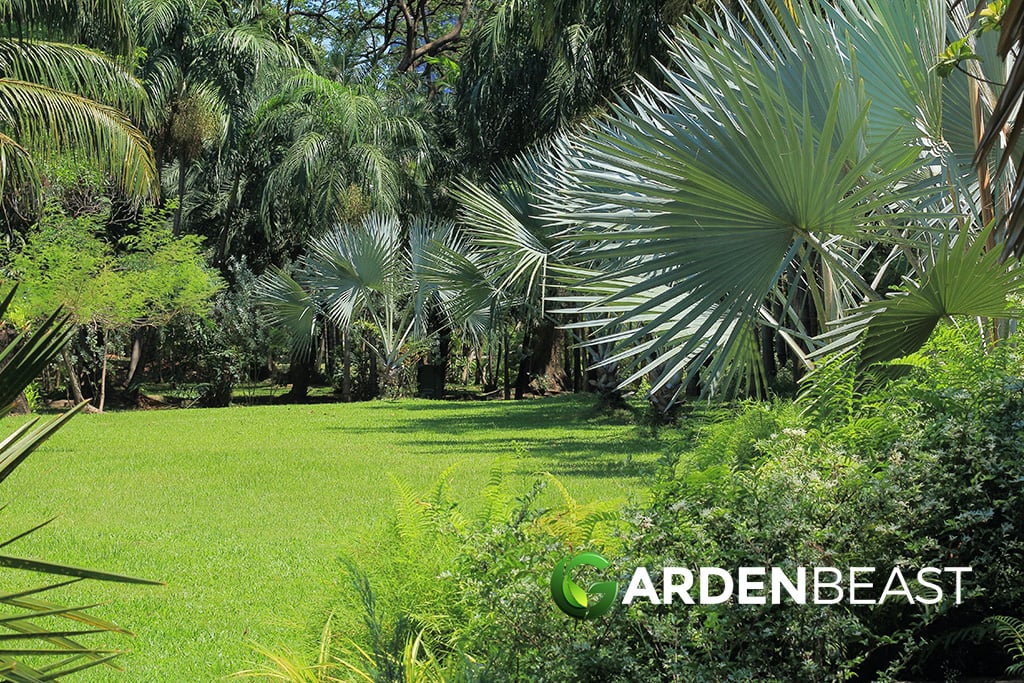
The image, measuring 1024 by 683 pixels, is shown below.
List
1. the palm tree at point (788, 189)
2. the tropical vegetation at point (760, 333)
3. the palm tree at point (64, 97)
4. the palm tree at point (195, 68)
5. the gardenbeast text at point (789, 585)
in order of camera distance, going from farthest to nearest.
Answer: the palm tree at point (195, 68) < the palm tree at point (64, 97) < the palm tree at point (788, 189) < the tropical vegetation at point (760, 333) < the gardenbeast text at point (789, 585)

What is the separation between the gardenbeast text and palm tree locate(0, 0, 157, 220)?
10.1 meters

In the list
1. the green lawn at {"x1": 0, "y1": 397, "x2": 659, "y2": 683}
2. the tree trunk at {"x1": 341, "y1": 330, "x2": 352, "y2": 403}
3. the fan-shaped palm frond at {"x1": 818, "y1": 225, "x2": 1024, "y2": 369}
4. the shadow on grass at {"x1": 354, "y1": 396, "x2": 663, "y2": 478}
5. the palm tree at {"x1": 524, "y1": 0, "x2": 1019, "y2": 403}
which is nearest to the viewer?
the fan-shaped palm frond at {"x1": 818, "y1": 225, "x2": 1024, "y2": 369}

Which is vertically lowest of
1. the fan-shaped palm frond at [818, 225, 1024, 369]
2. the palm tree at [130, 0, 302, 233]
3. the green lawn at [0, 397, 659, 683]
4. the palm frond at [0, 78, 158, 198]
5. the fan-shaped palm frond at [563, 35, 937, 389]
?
the green lawn at [0, 397, 659, 683]

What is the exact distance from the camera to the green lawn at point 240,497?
214 inches

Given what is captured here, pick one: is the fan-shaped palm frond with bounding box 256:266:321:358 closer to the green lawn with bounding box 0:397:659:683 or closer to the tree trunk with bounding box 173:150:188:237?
the tree trunk with bounding box 173:150:188:237

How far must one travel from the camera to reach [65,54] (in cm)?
1273

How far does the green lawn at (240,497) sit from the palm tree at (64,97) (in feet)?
12.0

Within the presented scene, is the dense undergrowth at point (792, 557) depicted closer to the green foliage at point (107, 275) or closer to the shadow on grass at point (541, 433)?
the shadow on grass at point (541, 433)

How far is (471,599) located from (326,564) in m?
3.46

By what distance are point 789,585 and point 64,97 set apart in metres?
11.3

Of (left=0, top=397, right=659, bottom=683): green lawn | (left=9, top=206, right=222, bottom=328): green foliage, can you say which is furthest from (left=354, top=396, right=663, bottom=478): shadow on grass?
(left=9, top=206, right=222, bottom=328): green foliage

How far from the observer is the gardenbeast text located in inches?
123

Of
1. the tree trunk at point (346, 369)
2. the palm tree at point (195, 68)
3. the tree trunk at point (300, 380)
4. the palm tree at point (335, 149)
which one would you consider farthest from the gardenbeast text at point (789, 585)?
the tree trunk at point (300, 380)

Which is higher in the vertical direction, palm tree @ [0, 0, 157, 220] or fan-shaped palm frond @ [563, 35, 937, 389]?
palm tree @ [0, 0, 157, 220]
